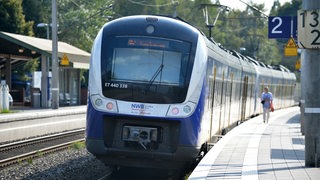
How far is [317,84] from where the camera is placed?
1083 centimetres

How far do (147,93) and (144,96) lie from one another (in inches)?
3.1

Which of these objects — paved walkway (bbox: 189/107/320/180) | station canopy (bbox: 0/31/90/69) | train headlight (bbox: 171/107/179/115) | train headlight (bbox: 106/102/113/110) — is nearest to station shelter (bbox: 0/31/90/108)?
station canopy (bbox: 0/31/90/69)

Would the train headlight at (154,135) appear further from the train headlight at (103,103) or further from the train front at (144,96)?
the train headlight at (103,103)

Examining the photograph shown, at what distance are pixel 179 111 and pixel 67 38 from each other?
49545 mm

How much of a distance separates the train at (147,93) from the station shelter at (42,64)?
713 inches

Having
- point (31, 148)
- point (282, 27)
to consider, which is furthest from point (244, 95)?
point (31, 148)

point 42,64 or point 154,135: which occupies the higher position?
point 42,64

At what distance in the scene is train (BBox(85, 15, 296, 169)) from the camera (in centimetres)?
1112

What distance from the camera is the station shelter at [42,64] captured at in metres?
29.8

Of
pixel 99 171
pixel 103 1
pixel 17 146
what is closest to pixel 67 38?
pixel 103 1

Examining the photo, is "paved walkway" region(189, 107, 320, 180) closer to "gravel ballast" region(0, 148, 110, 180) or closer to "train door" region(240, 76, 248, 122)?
"gravel ballast" region(0, 148, 110, 180)

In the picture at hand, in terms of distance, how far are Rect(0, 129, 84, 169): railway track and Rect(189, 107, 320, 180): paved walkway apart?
465 centimetres

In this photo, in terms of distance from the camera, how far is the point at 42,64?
3225 cm

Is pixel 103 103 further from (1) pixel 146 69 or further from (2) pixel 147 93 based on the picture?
(1) pixel 146 69
